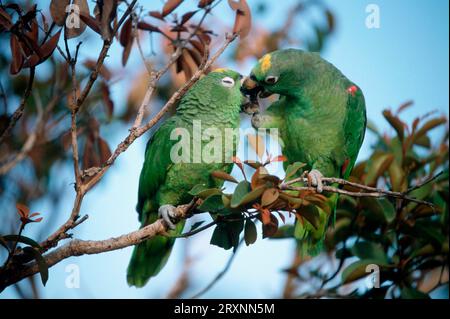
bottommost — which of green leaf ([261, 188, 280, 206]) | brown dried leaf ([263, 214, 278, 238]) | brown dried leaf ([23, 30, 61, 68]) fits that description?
brown dried leaf ([263, 214, 278, 238])

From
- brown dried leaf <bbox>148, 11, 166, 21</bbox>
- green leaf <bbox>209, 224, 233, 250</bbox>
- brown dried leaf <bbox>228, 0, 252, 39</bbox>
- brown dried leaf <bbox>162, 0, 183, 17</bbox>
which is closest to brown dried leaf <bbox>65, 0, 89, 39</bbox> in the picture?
brown dried leaf <bbox>162, 0, 183, 17</bbox>

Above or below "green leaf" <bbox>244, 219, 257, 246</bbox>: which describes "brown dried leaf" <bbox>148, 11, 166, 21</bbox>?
above

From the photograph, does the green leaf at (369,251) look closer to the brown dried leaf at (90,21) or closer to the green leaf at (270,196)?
the green leaf at (270,196)

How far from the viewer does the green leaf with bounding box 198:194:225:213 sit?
2011 mm

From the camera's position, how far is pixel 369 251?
296 cm

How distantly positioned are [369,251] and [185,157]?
110cm

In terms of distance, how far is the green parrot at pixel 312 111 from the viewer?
2.71 m

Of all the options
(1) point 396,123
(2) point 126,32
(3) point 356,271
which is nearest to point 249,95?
(2) point 126,32

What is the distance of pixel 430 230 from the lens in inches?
116

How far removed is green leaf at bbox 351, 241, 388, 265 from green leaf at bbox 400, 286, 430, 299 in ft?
0.53

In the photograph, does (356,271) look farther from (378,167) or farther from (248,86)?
(248,86)

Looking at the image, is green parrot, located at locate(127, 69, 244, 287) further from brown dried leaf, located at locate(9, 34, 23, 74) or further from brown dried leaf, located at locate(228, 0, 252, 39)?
brown dried leaf, located at locate(9, 34, 23, 74)
